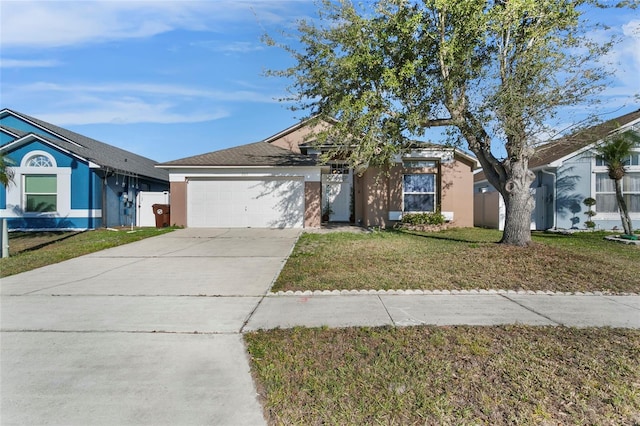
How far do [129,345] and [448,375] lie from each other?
11.0ft

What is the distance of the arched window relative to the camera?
16266 mm

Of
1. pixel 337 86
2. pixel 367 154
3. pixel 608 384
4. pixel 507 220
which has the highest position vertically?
pixel 337 86

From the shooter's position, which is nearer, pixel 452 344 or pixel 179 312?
pixel 452 344

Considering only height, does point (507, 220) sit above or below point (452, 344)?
above

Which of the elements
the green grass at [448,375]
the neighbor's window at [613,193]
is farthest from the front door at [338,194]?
the green grass at [448,375]

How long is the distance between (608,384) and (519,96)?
7206mm

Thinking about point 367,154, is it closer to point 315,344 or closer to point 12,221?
point 315,344

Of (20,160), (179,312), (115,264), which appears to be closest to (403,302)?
(179,312)

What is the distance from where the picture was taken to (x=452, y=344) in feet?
12.6

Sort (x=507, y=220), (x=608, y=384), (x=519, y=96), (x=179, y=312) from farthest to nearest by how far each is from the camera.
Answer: (x=507, y=220), (x=519, y=96), (x=179, y=312), (x=608, y=384)

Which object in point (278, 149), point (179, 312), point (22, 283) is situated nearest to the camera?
point (179, 312)

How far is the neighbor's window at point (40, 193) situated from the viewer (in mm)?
16312

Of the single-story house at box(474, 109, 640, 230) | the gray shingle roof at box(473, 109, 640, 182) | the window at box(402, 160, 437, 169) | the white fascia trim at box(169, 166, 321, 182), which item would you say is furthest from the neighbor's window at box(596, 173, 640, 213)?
the white fascia trim at box(169, 166, 321, 182)

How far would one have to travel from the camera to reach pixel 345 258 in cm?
880
